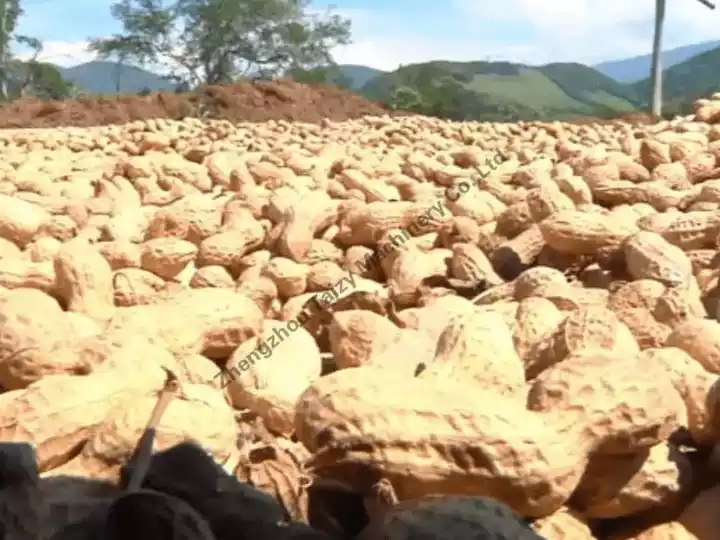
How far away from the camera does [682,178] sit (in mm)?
2857

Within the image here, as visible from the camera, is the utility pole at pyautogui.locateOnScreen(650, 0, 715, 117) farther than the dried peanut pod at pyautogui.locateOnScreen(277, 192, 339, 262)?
Yes

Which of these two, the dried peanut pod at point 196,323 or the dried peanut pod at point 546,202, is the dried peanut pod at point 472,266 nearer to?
the dried peanut pod at point 546,202

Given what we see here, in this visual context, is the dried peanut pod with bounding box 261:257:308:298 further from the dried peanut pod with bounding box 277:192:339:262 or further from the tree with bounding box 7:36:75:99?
the tree with bounding box 7:36:75:99

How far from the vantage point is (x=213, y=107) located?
8.30 meters

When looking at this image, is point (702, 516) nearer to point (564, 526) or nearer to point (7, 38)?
point (564, 526)

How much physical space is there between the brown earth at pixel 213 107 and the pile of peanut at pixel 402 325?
167 inches

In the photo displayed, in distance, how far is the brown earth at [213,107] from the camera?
7.90m

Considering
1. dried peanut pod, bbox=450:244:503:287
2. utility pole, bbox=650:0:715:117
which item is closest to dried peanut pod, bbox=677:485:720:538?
dried peanut pod, bbox=450:244:503:287

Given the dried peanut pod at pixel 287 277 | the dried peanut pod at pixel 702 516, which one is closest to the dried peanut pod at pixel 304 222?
the dried peanut pod at pixel 287 277

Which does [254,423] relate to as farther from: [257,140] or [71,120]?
[71,120]

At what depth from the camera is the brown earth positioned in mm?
7898

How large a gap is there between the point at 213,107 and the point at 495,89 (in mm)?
7015

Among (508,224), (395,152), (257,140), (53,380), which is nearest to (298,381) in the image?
(53,380)

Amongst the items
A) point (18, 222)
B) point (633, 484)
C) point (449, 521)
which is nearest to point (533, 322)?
point (633, 484)
